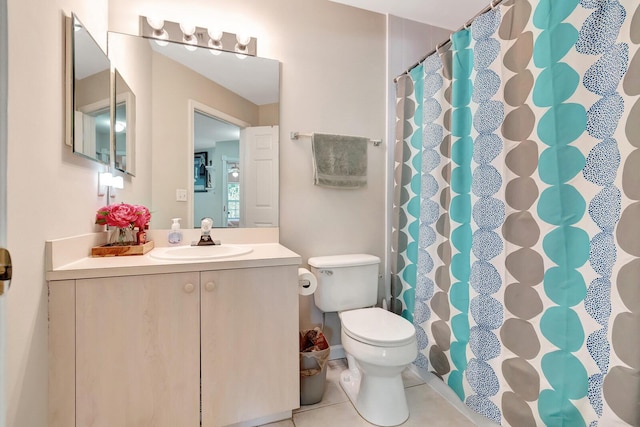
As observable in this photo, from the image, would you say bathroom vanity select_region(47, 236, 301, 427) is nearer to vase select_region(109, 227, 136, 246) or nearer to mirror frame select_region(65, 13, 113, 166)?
vase select_region(109, 227, 136, 246)

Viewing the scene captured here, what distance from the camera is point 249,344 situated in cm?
130

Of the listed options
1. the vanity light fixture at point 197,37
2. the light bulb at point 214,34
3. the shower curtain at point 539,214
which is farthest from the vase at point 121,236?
the shower curtain at point 539,214

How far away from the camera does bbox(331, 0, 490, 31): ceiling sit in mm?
1969

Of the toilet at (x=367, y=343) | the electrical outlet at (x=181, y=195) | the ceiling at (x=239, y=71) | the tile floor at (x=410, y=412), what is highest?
the ceiling at (x=239, y=71)

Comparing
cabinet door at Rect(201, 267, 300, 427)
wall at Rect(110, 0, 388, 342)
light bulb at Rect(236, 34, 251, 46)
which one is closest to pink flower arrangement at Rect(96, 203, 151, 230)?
cabinet door at Rect(201, 267, 300, 427)

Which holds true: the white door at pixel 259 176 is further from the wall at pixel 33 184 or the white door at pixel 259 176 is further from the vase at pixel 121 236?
the wall at pixel 33 184

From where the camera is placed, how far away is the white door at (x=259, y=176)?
183 cm

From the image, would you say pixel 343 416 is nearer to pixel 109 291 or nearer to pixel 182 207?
pixel 109 291

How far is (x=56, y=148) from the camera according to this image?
3.58 feet

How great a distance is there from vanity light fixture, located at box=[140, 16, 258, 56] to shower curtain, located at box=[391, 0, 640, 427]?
1.19 meters

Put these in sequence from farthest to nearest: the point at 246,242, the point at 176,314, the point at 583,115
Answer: the point at 246,242, the point at 176,314, the point at 583,115

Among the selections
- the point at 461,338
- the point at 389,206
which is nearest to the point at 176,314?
the point at 461,338

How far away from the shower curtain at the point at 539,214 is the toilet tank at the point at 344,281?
41 cm

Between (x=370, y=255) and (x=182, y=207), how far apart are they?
127 cm
